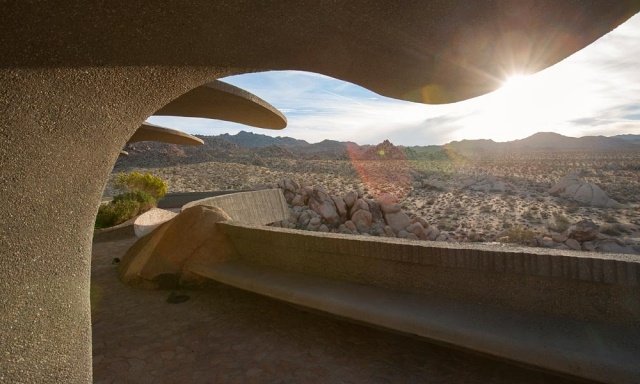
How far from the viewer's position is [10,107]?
188 centimetres

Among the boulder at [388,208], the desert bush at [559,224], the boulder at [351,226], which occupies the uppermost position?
the boulder at [388,208]

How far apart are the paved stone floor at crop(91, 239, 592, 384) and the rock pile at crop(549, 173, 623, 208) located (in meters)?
27.6

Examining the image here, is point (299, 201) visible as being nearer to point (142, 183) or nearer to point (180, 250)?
point (142, 183)

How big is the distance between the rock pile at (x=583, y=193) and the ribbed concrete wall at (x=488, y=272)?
89.5ft

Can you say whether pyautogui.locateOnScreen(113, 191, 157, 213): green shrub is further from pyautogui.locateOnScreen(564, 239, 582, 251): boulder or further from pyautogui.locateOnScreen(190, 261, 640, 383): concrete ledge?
pyautogui.locateOnScreen(564, 239, 582, 251): boulder

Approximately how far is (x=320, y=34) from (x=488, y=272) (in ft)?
9.25

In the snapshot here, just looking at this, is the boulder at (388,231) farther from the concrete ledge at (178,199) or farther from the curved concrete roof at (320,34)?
the curved concrete roof at (320,34)

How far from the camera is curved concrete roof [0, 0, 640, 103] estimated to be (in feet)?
6.07

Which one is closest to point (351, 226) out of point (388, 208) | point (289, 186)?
point (388, 208)

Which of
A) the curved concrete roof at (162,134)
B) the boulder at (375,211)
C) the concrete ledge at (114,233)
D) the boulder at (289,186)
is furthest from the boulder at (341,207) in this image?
the concrete ledge at (114,233)

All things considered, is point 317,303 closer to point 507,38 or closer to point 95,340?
point 95,340

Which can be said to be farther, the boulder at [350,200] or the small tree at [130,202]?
the boulder at [350,200]

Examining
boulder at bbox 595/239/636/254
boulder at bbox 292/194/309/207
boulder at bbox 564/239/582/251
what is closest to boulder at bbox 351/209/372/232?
boulder at bbox 292/194/309/207

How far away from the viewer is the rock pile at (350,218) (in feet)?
52.9
